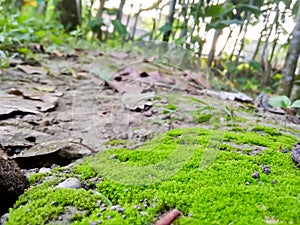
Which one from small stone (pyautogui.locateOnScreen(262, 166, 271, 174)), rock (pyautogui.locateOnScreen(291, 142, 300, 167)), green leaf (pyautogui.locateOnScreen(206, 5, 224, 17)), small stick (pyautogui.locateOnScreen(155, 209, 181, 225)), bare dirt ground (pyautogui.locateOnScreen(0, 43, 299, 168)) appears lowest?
bare dirt ground (pyautogui.locateOnScreen(0, 43, 299, 168))

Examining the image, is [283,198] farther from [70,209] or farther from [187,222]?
[70,209]

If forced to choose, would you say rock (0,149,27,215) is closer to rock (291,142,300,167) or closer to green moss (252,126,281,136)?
rock (291,142,300,167)

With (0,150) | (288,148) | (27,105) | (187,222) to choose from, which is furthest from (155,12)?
(187,222)

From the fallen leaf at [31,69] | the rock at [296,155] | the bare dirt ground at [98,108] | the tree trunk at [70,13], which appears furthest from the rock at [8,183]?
the tree trunk at [70,13]

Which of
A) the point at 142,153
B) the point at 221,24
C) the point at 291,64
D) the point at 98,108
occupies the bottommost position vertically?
the point at 98,108

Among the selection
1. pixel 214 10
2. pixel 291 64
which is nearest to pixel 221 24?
pixel 214 10

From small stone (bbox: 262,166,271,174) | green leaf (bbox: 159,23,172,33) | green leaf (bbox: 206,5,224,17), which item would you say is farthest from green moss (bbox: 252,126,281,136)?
green leaf (bbox: 159,23,172,33)

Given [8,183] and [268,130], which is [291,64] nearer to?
[268,130]
